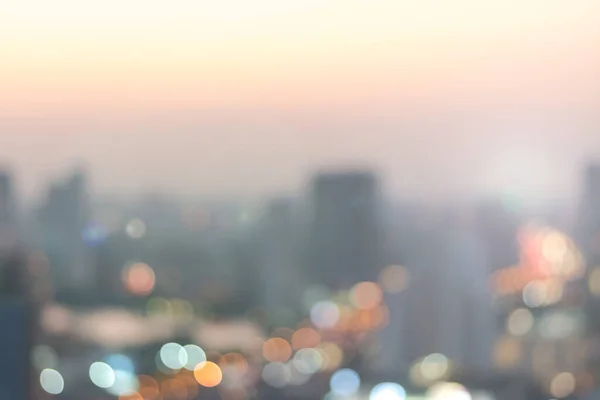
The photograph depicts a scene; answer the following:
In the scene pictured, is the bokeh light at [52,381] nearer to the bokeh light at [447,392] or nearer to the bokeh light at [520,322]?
the bokeh light at [447,392]

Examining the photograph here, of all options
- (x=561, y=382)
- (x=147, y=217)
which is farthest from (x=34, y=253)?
(x=561, y=382)

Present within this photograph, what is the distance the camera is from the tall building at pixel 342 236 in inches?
90.9

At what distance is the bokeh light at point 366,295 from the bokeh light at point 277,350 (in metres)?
0.24

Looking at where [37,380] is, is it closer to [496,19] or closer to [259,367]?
[259,367]

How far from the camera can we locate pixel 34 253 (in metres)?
2.24

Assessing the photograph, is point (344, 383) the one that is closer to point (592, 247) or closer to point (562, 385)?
point (562, 385)

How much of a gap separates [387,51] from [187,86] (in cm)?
56

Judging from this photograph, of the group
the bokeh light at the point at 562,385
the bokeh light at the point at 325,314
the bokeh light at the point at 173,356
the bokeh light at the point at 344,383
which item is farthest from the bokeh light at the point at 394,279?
the bokeh light at the point at 173,356

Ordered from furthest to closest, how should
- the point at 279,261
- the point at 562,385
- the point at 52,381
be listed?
1. the point at 279,261
2. the point at 562,385
3. the point at 52,381

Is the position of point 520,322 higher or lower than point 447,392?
higher

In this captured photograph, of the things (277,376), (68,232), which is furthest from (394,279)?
(68,232)

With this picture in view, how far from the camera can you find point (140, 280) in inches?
Answer: 92.7

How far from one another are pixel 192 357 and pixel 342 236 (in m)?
0.57

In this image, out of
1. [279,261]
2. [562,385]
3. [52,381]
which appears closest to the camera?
[52,381]
